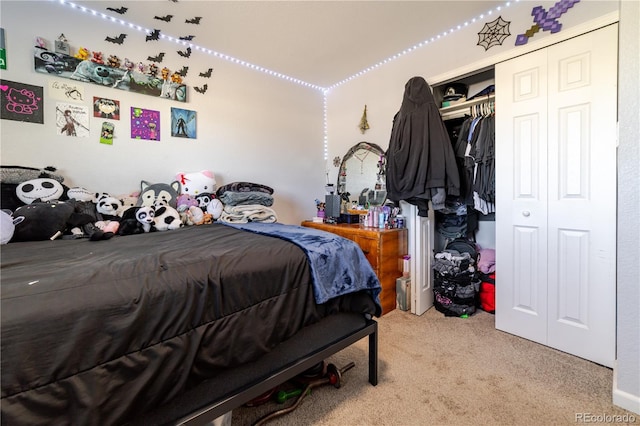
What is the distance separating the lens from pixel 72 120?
2.00 m

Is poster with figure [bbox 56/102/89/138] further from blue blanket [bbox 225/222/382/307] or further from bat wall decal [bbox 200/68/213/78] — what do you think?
blue blanket [bbox 225/222/382/307]

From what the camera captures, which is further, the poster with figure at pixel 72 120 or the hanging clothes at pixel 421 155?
the hanging clothes at pixel 421 155

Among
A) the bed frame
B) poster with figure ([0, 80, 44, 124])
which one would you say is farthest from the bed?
poster with figure ([0, 80, 44, 124])

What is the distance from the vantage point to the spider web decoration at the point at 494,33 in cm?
209

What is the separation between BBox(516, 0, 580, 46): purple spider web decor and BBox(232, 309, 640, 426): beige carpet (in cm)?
214

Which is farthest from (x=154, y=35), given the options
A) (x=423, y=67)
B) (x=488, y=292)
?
(x=488, y=292)

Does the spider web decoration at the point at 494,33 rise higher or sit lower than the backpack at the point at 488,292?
higher

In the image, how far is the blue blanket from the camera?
1.24 m

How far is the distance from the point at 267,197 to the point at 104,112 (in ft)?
4.55

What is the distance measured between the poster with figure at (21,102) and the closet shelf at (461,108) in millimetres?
3040

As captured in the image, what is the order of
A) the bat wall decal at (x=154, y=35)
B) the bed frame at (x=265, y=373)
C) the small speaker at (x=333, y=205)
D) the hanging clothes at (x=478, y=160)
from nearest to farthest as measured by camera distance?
the bed frame at (x=265, y=373), the hanging clothes at (x=478, y=160), the bat wall decal at (x=154, y=35), the small speaker at (x=333, y=205)

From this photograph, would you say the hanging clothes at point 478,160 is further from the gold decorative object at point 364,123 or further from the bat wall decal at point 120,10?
the bat wall decal at point 120,10

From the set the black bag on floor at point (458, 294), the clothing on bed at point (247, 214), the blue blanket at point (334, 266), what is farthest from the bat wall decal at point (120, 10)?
the black bag on floor at point (458, 294)

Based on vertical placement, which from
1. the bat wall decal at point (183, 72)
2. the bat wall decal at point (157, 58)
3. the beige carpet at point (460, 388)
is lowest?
the beige carpet at point (460, 388)
